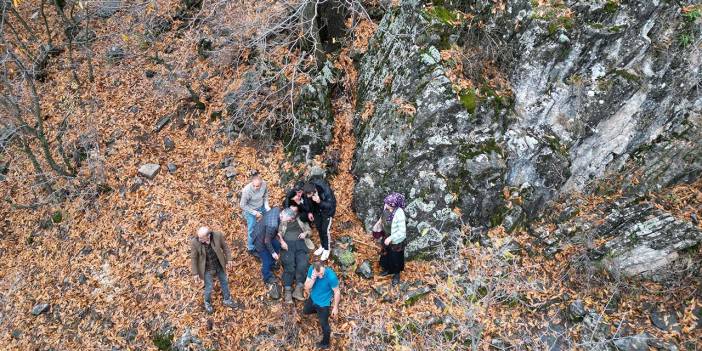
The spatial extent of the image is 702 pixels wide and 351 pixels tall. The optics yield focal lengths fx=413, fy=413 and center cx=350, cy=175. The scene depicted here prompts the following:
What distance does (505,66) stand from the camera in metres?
8.03

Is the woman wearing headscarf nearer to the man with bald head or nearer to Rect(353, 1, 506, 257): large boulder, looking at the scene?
Rect(353, 1, 506, 257): large boulder

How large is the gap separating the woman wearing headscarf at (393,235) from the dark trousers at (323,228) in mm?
863

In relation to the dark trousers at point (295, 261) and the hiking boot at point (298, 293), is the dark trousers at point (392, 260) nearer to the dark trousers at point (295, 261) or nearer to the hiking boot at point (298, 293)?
the dark trousers at point (295, 261)

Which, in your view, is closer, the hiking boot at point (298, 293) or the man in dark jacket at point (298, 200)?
the man in dark jacket at point (298, 200)

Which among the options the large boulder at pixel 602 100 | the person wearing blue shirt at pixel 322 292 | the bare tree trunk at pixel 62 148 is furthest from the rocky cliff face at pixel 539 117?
the bare tree trunk at pixel 62 148

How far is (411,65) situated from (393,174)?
2.18m

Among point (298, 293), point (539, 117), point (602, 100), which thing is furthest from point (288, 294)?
point (602, 100)

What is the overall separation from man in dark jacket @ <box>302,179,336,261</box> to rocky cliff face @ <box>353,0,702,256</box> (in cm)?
103

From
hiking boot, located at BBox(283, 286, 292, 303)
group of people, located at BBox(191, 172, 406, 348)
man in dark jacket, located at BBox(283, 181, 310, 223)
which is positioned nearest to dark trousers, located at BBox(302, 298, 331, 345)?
group of people, located at BBox(191, 172, 406, 348)

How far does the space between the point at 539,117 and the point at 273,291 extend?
589 cm

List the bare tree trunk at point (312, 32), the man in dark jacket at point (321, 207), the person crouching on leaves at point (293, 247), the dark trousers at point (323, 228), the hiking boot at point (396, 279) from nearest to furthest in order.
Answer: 1. the person crouching on leaves at point (293, 247)
2. the man in dark jacket at point (321, 207)
3. the dark trousers at point (323, 228)
4. the hiking boot at point (396, 279)
5. the bare tree trunk at point (312, 32)

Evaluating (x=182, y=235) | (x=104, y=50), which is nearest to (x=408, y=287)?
(x=182, y=235)

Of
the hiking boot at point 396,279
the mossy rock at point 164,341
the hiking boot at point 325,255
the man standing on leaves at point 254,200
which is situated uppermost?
the man standing on leaves at point 254,200

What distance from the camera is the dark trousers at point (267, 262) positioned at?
725cm
